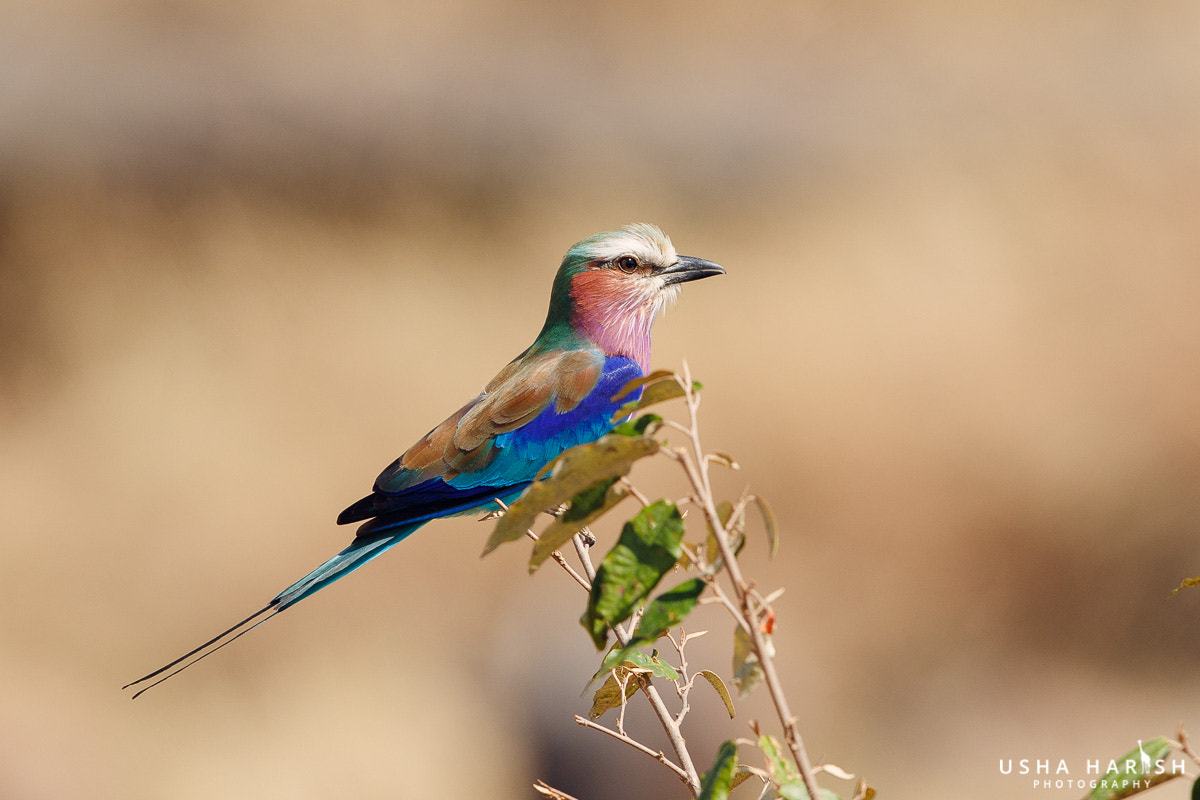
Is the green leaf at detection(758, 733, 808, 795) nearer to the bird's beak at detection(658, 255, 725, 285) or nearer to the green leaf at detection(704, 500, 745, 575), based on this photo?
the green leaf at detection(704, 500, 745, 575)

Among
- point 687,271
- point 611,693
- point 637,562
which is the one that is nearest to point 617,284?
point 687,271

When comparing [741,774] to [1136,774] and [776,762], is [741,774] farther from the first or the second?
[1136,774]

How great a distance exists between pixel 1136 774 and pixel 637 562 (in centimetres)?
57

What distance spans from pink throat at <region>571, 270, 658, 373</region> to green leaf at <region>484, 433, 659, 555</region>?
2.31 metres

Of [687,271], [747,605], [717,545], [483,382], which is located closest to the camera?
[747,605]

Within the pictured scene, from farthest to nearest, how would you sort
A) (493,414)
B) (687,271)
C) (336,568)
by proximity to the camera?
1. (687,271)
2. (493,414)
3. (336,568)

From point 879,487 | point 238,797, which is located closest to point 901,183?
point 879,487

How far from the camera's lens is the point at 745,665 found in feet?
3.64

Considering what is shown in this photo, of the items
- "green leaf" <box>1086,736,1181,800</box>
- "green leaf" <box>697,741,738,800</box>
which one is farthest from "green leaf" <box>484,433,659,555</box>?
"green leaf" <box>1086,736,1181,800</box>

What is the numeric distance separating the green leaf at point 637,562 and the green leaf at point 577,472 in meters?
0.06

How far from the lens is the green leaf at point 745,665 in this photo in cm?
108

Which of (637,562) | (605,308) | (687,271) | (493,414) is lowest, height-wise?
(637,562)

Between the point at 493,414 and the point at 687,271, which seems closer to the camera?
the point at 493,414

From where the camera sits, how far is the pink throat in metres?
3.39
